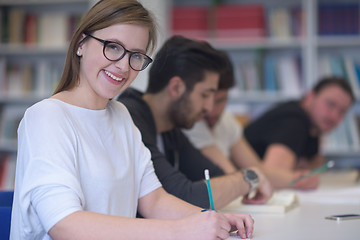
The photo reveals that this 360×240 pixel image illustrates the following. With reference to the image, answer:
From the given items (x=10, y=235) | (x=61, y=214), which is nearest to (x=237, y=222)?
(x=61, y=214)

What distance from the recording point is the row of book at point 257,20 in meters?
3.59

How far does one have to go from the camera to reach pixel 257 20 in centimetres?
365

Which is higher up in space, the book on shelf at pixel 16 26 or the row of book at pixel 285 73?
the book on shelf at pixel 16 26

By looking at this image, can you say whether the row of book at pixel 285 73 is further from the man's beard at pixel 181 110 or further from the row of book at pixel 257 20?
the man's beard at pixel 181 110

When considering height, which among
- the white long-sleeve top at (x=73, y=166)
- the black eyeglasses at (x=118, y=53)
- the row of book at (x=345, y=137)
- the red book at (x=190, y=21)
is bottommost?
the row of book at (x=345, y=137)

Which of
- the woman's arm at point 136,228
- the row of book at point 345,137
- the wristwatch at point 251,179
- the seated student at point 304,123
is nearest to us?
the woman's arm at point 136,228

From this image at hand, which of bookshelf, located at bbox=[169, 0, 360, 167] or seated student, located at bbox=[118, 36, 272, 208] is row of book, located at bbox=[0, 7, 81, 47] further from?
seated student, located at bbox=[118, 36, 272, 208]

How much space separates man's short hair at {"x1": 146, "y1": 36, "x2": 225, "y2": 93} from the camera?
1.70 metres

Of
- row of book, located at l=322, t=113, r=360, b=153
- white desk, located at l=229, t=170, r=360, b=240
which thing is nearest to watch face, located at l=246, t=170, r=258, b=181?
white desk, located at l=229, t=170, r=360, b=240

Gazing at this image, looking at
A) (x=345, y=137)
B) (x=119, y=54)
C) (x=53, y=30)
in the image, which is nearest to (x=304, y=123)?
(x=345, y=137)

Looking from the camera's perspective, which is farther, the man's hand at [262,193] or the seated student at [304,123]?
the seated student at [304,123]

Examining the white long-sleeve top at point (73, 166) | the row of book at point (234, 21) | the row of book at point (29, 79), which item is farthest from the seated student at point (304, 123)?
the row of book at point (29, 79)

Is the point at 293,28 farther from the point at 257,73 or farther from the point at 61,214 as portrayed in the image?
the point at 61,214

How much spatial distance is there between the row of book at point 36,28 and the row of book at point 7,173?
0.96 meters
